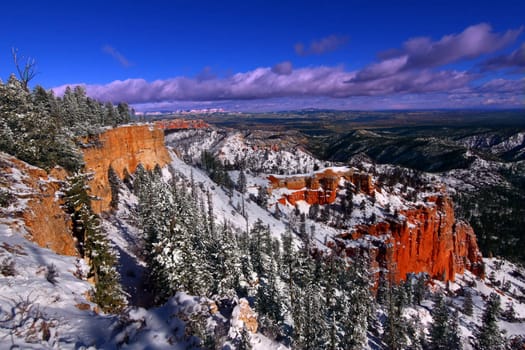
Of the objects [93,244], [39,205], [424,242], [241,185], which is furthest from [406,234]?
[39,205]

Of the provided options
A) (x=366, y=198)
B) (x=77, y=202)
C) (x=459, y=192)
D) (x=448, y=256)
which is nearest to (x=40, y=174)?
(x=77, y=202)

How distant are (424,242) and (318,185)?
36.3 metres

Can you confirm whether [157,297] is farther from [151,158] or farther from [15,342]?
[151,158]

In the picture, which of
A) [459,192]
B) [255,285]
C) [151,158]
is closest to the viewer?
[255,285]

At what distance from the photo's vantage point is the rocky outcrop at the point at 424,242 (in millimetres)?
78394

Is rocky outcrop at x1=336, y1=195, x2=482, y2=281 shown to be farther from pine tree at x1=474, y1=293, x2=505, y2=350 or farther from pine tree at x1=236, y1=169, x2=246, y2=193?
pine tree at x1=236, y1=169, x2=246, y2=193

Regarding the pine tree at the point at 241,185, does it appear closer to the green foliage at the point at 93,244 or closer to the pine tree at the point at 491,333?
the pine tree at the point at 491,333

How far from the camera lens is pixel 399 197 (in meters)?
96.6

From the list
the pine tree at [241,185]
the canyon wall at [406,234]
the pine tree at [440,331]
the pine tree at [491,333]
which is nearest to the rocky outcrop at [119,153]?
the pine tree at [241,185]

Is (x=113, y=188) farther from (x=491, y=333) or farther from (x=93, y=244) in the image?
(x=491, y=333)

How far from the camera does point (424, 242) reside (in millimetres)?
87562

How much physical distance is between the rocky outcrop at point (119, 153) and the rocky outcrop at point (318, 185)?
133 ft

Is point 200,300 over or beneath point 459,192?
over

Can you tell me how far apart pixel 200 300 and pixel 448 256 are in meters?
102
